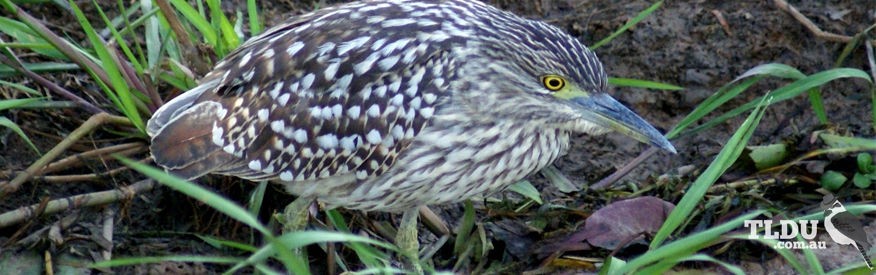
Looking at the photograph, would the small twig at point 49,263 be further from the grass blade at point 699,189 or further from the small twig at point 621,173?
the small twig at point 621,173

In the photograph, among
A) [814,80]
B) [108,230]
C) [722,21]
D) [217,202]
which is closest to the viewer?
[217,202]

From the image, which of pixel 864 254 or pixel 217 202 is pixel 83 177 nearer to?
pixel 217 202

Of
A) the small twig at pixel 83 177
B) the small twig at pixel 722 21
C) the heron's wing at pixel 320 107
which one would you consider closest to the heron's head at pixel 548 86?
the heron's wing at pixel 320 107

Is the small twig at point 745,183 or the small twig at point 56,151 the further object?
the small twig at point 745,183

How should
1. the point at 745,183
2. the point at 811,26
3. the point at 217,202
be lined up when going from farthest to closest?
the point at 811,26
the point at 745,183
the point at 217,202

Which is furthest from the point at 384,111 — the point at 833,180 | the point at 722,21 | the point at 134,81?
the point at 722,21

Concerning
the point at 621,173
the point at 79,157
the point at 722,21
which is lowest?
the point at 621,173

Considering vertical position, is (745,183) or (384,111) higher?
(384,111)
